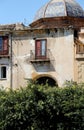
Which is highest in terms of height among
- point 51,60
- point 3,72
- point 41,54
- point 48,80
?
point 41,54

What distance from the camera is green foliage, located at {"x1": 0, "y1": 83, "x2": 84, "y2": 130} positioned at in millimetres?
24047

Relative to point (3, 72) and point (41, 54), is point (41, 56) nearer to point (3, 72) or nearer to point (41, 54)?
point (41, 54)

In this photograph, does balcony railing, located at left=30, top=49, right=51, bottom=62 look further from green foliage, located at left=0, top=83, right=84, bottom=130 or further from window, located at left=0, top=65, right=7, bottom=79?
green foliage, located at left=0, top=83, right=84, bottom=130

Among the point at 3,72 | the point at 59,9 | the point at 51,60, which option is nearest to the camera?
the point at 51,60

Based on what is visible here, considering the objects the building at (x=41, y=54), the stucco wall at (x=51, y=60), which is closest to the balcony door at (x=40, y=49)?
the building at (x=41, y=54)

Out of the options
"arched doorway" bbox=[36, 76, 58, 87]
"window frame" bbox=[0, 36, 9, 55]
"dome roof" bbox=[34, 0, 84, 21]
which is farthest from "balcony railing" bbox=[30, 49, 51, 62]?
"dome roof" bbox=[34, 0, 84, 21]

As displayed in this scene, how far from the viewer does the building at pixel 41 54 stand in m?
37.3

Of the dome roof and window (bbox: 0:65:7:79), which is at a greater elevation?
the dome roof

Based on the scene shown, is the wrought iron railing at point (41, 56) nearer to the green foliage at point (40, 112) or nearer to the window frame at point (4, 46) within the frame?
the window frame at point (4, 46)

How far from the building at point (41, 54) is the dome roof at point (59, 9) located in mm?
1619

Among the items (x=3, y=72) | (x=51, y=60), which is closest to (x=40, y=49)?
(x=51, y=60)

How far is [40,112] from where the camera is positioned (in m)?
24.2

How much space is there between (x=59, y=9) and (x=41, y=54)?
6359 millimetres

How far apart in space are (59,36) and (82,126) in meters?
15.4
